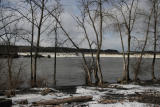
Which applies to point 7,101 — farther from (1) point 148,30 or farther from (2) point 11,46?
(1) point 148,30

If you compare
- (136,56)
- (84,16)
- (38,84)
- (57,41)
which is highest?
(84,16)

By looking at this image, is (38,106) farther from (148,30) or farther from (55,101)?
(148,30)

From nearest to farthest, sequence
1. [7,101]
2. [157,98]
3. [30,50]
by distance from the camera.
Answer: [7,101], [157,98], [30,50]

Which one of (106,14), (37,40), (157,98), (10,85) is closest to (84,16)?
(106,14)

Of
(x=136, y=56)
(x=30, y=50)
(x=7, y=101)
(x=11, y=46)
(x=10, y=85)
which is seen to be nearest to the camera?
(x=7, y=101)

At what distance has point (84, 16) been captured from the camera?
2133 centimetres

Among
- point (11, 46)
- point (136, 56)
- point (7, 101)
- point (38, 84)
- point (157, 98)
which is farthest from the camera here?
point (136, 56)

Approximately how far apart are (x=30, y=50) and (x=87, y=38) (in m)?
5.41

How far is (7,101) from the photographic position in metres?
10.5

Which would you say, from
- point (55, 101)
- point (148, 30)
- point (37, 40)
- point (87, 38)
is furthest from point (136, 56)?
point (55, 101)

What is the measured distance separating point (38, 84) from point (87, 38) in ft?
19.7

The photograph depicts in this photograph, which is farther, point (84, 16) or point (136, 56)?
point (136, 56)

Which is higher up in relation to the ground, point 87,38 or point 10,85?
point 87,38

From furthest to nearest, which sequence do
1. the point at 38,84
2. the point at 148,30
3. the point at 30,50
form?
the point at 148,30, the point at 30,50, the point at 38,84
